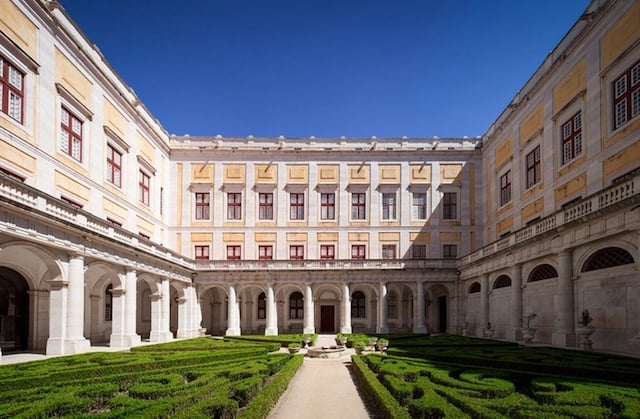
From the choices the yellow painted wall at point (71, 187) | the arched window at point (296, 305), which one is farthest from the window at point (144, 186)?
the arched window at point (296, 305)

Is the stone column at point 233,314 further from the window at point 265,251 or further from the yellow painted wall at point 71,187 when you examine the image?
the yellow painted wall at point 71,187

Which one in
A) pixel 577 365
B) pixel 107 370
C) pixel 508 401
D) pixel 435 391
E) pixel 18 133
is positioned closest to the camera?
pixel 508 401

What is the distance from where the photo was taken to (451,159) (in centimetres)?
4225

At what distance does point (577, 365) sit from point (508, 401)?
5024mm

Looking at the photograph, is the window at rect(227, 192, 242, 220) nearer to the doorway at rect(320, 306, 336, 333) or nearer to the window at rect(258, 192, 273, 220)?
the window at rect(258, 192, 273, 220)

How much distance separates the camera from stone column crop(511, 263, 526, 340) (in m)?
26.3

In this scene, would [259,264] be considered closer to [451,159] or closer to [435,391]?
[451,159]

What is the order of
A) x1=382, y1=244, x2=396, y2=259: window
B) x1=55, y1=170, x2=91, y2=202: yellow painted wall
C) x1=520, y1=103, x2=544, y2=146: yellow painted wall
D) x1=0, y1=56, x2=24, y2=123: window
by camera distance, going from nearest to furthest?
1. x1=0, y1=56, x2=24, y2=123: window
2. x1=55, y1=170, x2=91, y2=202: yellow painted wall
3. x1=520, y1=103, x2=544, y2=146: yellow painted wall
4. x1=382, y1=244, x2=396, y2=259: window

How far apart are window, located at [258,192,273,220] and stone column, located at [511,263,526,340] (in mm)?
21848

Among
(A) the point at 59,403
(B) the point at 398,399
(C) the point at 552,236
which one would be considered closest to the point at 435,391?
(B) the point at 398,399

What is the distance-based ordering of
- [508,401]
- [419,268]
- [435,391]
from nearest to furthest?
[508,401], [435,391], [419,268]

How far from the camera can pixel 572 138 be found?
25984 millimetres

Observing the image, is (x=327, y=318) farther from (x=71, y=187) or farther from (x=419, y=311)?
(x=71, y=187)

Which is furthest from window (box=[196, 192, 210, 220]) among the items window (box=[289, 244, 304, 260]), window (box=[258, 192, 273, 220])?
window (box=[289, 244, 304, 260])
